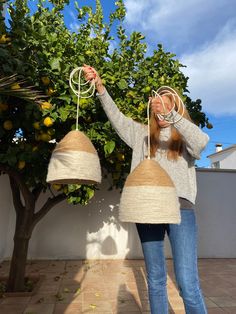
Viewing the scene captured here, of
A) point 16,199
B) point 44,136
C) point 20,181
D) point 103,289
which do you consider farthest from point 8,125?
point 103,289

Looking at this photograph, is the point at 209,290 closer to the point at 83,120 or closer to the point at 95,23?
the point at 83,120

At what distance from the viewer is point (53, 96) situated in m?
3.08

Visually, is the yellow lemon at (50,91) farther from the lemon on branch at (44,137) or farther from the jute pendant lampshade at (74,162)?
the jute pendant lampshade at (74,162)

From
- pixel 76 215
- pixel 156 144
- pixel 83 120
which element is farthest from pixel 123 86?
pixel 76 215

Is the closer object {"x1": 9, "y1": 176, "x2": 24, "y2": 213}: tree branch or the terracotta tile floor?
the terracotta tile floor

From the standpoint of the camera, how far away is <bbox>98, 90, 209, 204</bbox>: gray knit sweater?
1800 mm

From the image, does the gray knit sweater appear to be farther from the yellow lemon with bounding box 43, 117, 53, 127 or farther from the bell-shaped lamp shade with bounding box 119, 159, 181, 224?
the yellow lemon with bounding box 43, 117, 53, 127

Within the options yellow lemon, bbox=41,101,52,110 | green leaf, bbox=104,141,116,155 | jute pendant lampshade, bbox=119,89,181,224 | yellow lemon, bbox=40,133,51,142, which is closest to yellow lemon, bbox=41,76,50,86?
yellow lemon, bbox=41,101,52,110

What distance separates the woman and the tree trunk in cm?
222

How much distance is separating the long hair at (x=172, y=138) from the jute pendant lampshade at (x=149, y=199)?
1.14ft

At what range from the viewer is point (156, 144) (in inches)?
80.0

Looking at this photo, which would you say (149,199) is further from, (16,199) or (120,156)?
(16,199)

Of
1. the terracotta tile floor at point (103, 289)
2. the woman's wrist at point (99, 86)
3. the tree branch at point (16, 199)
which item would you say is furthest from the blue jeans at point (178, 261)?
the tree branch at point (16, 199)

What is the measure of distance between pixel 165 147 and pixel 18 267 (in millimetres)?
2585
